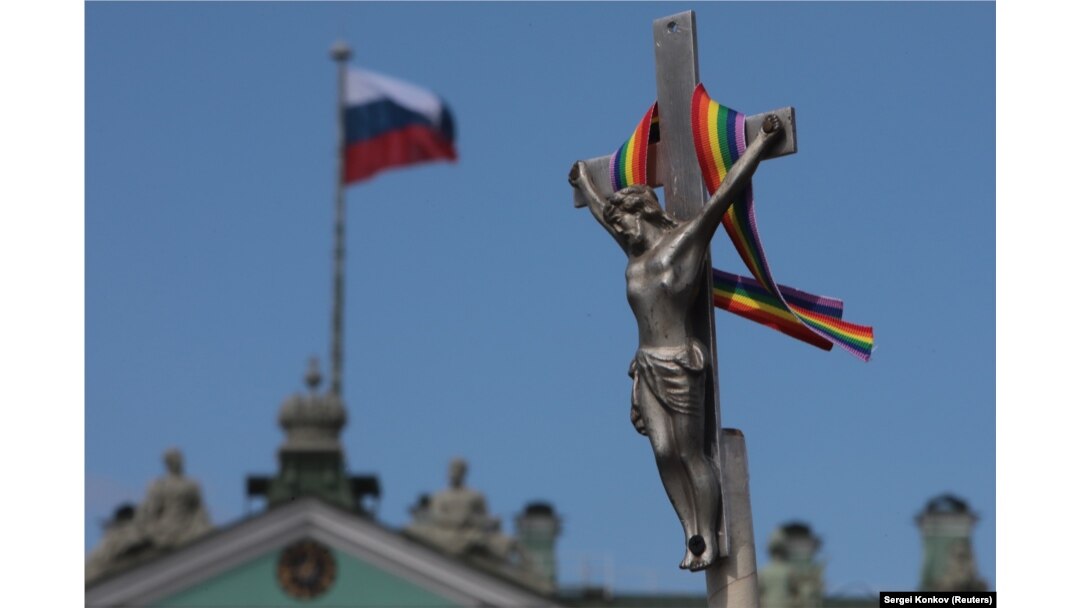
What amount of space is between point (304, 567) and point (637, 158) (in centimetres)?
2808

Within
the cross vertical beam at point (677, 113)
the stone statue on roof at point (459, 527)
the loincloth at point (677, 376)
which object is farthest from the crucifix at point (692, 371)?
the stone statue on roof at point (459, 527)

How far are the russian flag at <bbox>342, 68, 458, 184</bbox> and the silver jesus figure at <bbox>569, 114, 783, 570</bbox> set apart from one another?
1261 inches

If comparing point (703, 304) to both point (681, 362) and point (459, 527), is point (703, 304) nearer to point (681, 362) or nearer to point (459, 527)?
point (681, 362)

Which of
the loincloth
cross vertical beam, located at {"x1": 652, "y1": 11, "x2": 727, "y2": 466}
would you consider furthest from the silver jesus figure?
cross vertical beam, located at {"x1": 652, "y1": 11, "x2": 727, "y2": 466}

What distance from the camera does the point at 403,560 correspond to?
36.1m

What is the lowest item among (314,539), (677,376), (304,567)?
(304,567)

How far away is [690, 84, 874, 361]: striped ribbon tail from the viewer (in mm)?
8328

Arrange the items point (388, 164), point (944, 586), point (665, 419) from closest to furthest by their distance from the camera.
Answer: point (665, 419)
point (944, 586)
point (388, 164)

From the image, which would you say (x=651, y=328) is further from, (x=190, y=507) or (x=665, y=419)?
(x=190, y=507)

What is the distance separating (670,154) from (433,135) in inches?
1269

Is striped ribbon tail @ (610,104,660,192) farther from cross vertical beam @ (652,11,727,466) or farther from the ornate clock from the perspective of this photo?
the ornate clock

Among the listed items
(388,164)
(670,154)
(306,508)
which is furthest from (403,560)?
(670,154)

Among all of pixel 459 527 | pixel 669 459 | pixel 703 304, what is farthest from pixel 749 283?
pixel 459 527

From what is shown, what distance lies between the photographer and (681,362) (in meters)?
8.09
